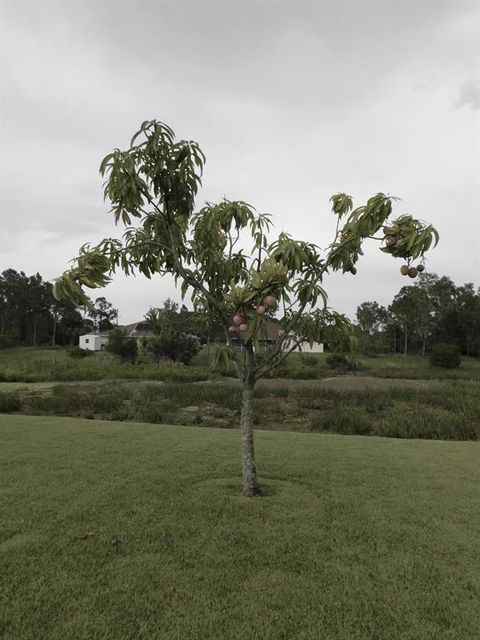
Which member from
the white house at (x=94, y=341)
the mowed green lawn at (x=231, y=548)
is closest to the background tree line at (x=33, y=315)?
the white house at (x=94, y=341)

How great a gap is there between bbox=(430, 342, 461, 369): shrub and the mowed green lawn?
33644 millimetres

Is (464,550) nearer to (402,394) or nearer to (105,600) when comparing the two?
(105,600)

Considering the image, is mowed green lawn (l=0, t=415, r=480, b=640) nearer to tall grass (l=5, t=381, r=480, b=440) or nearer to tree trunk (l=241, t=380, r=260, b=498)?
tree trunk (l=241, t=380, r=260, b=498)

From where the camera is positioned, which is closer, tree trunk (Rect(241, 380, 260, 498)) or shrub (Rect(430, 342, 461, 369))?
tree trunk (Rect(241, 380, 260, 498))

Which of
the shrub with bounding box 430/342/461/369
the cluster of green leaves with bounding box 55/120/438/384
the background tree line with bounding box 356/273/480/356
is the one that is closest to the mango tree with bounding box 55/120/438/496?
the cluster of green leaves with bounding box 55/120/438/384

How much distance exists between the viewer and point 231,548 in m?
3.23

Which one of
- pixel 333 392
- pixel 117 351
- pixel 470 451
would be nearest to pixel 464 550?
pixel 470 451

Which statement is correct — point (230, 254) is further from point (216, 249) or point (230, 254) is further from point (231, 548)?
point (231, 548)

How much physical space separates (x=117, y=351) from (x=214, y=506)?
31168 mm

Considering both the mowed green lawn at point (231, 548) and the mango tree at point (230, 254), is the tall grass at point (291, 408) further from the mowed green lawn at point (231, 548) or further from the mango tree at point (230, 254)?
the mango tree at point (230, 254)

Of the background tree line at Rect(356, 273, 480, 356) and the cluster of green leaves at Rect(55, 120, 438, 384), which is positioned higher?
the background tree line at Rect(356, 273, 480, 356)

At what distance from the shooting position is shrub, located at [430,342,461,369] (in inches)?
1436

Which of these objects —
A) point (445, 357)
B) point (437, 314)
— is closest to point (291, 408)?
point (445, 357)

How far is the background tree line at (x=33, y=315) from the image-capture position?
58.4m
